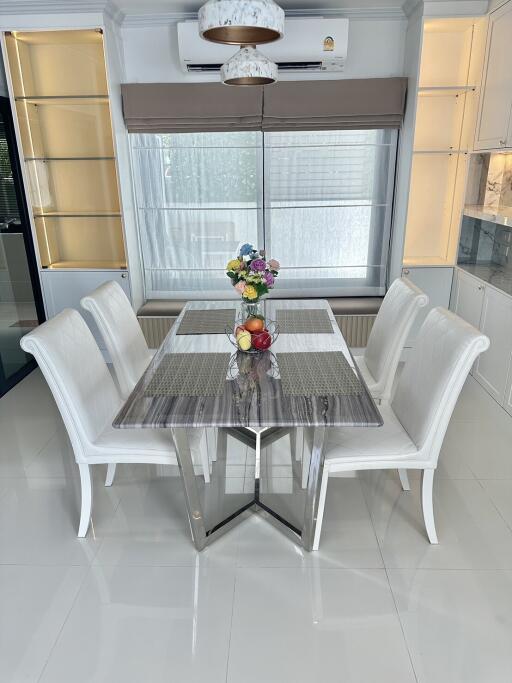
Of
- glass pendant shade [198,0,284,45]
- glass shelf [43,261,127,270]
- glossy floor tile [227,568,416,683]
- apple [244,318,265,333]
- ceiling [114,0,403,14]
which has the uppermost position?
ceiling [114,0,403,14]

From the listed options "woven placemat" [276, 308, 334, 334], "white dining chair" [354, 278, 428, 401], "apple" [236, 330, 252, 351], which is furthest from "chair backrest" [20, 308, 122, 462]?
"white dining chair" [354, 278, 428, 401]

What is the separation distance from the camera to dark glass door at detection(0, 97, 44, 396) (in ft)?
11.2

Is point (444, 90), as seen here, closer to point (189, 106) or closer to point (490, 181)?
point (490, 181)

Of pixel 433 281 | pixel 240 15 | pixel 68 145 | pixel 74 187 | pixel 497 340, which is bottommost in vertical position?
pixel 497 340

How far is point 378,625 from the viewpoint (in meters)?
1.69

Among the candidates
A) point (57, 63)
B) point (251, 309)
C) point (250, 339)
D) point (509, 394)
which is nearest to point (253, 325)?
point (250, 339)

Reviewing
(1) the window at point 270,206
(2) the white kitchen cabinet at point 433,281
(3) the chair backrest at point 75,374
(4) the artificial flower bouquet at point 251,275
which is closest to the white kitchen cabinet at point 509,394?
(2) the white kitchen cabinet at point 433,281

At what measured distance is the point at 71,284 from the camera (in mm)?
3738

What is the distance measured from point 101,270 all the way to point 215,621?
105 inches

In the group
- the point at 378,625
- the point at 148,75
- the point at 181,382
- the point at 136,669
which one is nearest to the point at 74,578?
the point at 136,669

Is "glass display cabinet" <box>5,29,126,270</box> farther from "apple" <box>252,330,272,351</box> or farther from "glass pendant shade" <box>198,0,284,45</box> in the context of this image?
"glass pendant shade" <box>198,0,284,45</box>

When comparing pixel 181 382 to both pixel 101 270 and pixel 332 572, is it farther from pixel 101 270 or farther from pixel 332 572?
pixel 101 270

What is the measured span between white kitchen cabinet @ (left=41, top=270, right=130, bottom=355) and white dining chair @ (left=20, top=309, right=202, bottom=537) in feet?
5.18

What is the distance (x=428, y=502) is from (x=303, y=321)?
1077 mm
